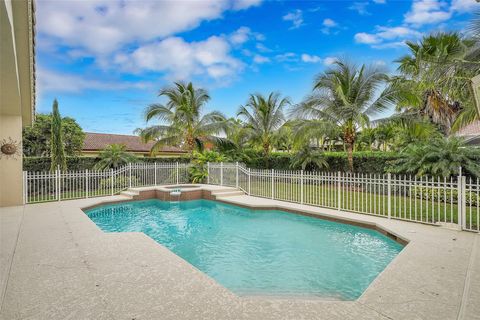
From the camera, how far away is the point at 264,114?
65.0 ft

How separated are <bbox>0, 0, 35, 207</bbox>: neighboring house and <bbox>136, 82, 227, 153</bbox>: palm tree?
730cm

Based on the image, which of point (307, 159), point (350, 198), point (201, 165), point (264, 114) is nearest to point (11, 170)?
point (201, 165)

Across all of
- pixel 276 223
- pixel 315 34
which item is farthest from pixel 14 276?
pixel 315 34

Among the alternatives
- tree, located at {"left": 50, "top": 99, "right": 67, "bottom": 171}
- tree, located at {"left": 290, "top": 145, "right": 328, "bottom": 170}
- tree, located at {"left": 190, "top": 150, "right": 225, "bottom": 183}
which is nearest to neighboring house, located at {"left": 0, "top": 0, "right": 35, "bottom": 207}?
tree, located at {"left": 50, "top": 99, "right": 67, "bottom": 171}

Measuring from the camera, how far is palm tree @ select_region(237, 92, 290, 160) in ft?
64.6

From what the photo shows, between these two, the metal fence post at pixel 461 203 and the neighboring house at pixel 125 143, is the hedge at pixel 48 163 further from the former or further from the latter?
the metal fence post at pixel 461 203

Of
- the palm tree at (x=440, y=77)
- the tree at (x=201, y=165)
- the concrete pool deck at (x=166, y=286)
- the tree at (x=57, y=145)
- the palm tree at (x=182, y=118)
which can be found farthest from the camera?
the palm tree at (x=182, y=118)

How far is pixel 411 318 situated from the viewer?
9.38ft

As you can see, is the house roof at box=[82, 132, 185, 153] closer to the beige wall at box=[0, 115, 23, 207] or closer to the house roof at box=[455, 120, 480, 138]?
the beige wall at box=[0, 115, 23, 207]

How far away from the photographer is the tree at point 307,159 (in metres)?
17.6

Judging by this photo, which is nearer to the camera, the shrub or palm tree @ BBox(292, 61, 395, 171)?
palm tree @ BBox(292, 61, 395, 171)

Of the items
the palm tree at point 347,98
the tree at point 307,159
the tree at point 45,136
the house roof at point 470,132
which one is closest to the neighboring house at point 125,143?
the tree at point 45,136

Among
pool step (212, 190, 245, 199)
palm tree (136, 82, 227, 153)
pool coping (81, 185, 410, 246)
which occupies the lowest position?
pool coping (81, 185, 410, 246)

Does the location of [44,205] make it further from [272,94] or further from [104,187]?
[272,94]
